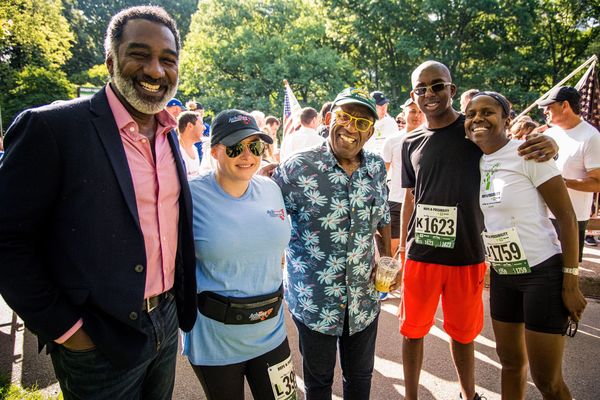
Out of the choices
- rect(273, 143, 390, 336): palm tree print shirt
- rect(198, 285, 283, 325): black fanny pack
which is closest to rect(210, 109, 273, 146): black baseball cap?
rect(273, 143, 390, 336): palm tree print shirt

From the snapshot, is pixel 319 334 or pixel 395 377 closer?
pixel 319 334

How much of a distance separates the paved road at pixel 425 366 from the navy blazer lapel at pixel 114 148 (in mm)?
2207

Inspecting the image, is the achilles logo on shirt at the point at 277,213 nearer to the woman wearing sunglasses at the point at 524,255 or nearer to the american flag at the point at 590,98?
the woman wearing sunglasses at the point at 524,255

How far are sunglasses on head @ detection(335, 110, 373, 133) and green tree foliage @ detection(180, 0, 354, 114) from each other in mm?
19113

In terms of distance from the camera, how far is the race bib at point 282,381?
1.93 m

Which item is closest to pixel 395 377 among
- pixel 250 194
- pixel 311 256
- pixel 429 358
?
pixel 429 358

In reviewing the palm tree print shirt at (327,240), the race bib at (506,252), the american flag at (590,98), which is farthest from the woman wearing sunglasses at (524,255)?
the american flag at (590,98)

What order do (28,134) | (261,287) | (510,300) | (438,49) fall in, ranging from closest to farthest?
1. (28,134)
2. (261,287)
3. (510,300)
4. (438,49)

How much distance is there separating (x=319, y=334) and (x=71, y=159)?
5.18 feet

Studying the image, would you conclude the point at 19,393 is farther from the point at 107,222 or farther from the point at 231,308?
the point at 107,222

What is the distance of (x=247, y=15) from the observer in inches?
931

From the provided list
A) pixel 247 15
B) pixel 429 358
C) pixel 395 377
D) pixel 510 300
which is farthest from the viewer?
pixel 247 15

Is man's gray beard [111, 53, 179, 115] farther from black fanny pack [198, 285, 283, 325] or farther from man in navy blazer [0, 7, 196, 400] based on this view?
black fanny pack [198, 285, 283, 325]

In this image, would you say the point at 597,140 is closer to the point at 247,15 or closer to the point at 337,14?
the point at 337,14
